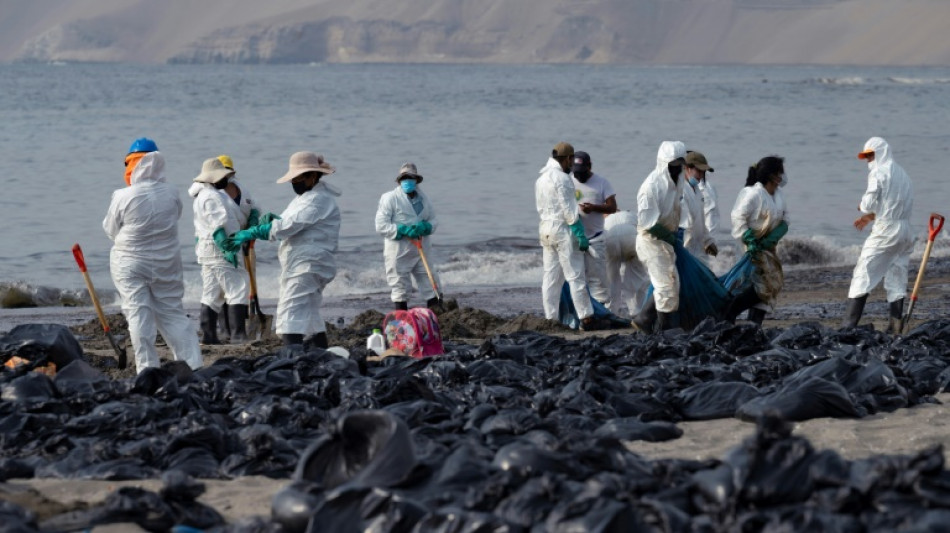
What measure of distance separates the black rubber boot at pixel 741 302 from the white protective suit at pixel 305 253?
12.4 ft

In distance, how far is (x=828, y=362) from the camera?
798cm

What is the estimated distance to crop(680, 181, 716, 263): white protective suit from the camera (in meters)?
11.9

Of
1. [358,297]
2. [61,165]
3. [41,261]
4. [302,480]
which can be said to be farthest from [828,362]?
[61,165]

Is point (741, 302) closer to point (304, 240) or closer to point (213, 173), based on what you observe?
point (304, 240)

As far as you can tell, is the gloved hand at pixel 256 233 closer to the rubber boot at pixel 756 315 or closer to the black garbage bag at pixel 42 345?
the black garbage bag at pixel 42 345

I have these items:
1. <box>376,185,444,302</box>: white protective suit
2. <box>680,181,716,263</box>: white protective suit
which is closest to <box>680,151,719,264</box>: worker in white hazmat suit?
<box>680,181,716,263</box>: white protective suit

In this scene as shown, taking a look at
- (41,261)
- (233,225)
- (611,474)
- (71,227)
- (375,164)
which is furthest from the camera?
(375,164)

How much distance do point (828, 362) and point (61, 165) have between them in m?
28.1

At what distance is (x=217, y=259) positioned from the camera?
11836 millimetres

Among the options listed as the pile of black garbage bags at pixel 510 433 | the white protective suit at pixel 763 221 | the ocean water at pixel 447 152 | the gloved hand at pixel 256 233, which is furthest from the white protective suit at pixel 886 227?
the ocean water at pixel 447 152

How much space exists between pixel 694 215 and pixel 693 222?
0.06 metres

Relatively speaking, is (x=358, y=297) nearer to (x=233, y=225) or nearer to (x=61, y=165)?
(x=233, y=225)

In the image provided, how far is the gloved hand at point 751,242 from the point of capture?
11.7m

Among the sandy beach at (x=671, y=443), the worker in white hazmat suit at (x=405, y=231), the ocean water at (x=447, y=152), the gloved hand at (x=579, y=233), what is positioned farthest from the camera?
the ocean water at (x=447, y=152)
